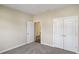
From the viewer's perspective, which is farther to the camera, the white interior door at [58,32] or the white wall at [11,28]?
the white interior door at [58,32]

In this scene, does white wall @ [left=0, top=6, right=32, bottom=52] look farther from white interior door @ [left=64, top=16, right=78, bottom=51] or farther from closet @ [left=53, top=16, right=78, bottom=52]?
white interior door @ [left=64, top=16, right=78, bottom=51]

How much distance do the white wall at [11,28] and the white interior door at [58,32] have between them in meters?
2.33

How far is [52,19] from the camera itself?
17.5 ft

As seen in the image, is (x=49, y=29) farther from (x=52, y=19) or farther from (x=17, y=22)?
(x=17, y=22)

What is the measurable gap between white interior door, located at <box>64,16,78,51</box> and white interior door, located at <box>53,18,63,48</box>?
28 cm

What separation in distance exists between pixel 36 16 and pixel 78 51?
14.7 feet

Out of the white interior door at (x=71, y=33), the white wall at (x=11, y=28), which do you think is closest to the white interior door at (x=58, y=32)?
the white interior door at (x=71, y=33)

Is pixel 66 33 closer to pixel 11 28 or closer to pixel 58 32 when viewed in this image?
pixel 58 32

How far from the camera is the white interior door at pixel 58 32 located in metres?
4.78

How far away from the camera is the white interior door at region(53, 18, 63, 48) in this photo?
15.7 feet

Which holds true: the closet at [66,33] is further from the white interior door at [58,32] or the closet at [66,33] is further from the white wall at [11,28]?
the white wall at [11,28]

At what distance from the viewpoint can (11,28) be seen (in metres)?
4.71

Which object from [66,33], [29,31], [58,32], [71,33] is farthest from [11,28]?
[71,33]
